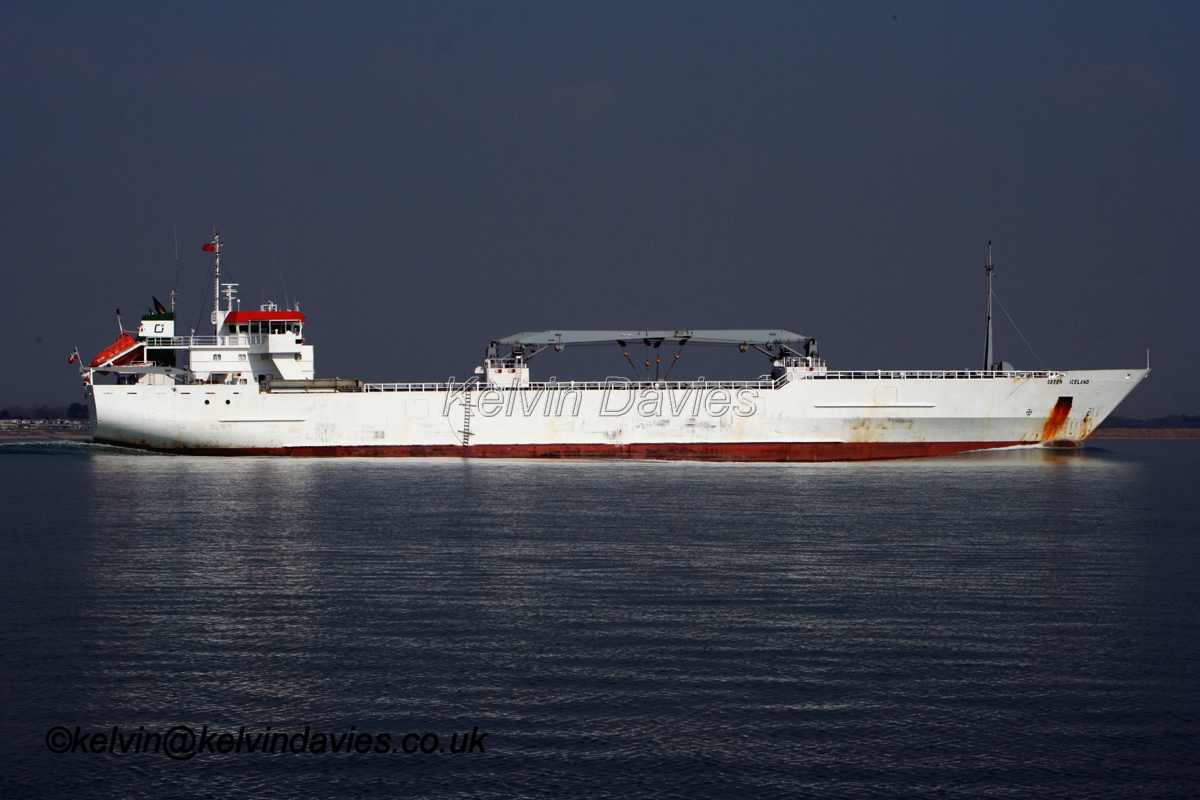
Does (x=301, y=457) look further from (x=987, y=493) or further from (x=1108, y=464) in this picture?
(x=1108, y=464)

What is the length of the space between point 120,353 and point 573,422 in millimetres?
21858

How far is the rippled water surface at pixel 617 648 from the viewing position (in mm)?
9656

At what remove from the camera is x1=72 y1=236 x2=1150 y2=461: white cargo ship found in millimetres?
43344

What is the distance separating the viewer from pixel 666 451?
149 ft

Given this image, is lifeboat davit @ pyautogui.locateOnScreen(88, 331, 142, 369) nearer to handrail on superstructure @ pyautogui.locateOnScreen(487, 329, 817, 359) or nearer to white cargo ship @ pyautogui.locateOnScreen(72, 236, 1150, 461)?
white cargo ship @ pyautogui.locateOnScreen(72, 236, 1150, 461)

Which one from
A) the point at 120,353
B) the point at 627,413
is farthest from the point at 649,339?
the point at 120,353

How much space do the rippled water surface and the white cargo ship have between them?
1641cm

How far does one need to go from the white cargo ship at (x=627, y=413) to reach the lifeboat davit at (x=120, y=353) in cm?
25

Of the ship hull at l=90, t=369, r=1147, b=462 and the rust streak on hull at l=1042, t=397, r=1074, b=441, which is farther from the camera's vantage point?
the ship hull at l=90, t=369, r=1147, b=462

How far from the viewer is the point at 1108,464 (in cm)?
5350

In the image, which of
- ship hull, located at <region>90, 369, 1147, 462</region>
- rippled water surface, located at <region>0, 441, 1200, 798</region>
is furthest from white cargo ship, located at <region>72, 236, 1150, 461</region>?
rippled water surface, located at <region>0, 441, 1200, 798</region>

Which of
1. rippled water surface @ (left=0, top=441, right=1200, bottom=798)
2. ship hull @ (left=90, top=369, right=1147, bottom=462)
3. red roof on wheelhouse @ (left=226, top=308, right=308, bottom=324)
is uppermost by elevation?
red roof on wheelhouse @ (left=226, top=308, right=308, bottom=324)

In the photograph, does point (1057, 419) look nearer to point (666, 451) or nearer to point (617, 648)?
point (666, 451)

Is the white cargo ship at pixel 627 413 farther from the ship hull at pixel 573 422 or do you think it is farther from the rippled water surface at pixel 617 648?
the rippled water surface at pixel 617 648
